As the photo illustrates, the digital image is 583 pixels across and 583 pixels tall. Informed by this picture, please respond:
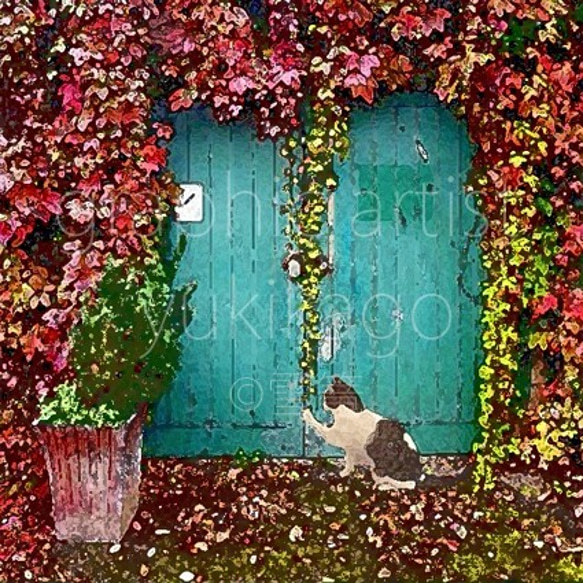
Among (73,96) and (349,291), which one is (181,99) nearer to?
(73,96)

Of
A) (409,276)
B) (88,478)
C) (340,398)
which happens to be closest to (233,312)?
(340,398)

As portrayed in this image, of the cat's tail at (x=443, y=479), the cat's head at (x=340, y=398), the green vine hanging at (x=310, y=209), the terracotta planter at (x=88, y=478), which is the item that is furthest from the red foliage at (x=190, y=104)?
the cat's head at (x=340, y=398)

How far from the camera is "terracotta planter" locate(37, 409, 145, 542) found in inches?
153

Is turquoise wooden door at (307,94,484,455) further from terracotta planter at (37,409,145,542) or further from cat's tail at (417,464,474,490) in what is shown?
terracotta planter at (37,409,145,542)

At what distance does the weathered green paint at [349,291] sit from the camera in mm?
4855

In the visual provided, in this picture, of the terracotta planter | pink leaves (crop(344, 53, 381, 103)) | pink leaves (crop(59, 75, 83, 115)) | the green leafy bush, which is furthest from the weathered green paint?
the terracotta planter

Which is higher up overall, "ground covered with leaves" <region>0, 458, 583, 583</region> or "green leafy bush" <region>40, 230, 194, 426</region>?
"green leafy bush" <region>40, 230, 194, 426</region>

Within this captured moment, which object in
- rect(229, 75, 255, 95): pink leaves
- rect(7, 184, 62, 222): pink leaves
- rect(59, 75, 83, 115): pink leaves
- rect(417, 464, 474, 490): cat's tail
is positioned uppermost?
rect(229, 75, 255, 95): pink leaves

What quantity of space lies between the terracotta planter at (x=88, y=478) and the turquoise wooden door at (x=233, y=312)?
0.96m

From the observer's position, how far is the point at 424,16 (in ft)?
14.1

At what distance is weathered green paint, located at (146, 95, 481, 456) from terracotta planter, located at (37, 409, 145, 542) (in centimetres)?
101

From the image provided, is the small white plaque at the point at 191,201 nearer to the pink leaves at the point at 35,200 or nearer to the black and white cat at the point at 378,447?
the pink leaves at the point at 35,200

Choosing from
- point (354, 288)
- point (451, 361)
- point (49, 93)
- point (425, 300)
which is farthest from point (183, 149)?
point (451, 361)

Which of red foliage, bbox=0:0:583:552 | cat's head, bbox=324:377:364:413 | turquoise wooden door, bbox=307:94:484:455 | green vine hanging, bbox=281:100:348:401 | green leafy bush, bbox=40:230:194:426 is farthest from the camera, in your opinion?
turquoise wooden door, bbox=307:94:484:455
